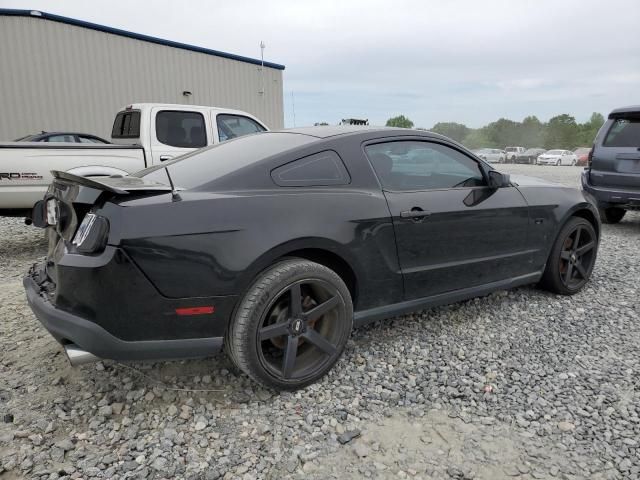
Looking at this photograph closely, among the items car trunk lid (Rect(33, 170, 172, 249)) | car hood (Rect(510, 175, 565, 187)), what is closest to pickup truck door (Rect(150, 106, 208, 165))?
car trunk lid (Rect(33, 170, 172, 249))

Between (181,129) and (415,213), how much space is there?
463 cm

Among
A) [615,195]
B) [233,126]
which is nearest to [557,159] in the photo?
[615,195]

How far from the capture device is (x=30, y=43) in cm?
1234

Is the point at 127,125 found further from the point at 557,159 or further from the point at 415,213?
the point at 557,159

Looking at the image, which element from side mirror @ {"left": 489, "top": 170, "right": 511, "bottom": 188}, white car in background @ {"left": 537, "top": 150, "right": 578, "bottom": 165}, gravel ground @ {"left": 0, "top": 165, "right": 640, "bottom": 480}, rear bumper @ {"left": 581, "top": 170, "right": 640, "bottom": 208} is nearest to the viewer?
gravel ground @ {"left": 0, "top": 165, "right": 640, "bottom": 480}

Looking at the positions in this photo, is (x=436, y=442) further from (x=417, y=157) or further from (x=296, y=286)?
(x=417, y=157)

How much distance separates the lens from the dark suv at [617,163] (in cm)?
659

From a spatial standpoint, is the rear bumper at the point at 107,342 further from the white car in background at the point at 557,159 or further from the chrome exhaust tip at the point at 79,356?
the white car in background at the point at 557,159

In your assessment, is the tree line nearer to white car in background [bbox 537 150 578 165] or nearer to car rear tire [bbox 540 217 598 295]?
white car in background [bbox 537 150 578 165]

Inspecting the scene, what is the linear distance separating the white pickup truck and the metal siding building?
7.41m

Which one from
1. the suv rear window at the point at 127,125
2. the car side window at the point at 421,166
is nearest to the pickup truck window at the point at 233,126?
the suv rear window at the point at 127,125

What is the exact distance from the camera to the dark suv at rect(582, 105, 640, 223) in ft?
21.6

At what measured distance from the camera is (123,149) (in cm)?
579

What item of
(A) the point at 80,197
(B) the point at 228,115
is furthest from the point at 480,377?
(B) the point at 228,115
